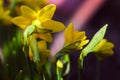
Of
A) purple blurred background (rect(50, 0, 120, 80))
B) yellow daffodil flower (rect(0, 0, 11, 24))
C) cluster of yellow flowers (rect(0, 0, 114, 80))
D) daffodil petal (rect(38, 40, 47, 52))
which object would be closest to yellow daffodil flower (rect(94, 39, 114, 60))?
cluster of yellow flowers (rect(0, 0, 114, 80))

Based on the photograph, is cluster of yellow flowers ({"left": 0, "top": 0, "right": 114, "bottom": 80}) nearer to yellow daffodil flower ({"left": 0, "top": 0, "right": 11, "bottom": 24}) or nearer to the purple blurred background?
yellow daffodil flower ({"left": 0, "top": 0, "right": 11, "bottom": 24})

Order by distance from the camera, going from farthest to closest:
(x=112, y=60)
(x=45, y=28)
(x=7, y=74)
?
(x=112, y=60) < (x=7, y=74) < (x=45, y=28)

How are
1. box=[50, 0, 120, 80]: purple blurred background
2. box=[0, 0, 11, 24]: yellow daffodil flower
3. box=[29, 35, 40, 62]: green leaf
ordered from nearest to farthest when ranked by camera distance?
box=[29, 35, 40, 62]: green leaf
box=[0, 0, 11, 24]: yellow daffodil flower
box=[50, 0, 120, 80]: purple blurred background

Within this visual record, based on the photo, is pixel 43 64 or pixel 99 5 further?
pixel 99 5

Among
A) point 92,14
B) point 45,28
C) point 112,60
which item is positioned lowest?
point 112,60

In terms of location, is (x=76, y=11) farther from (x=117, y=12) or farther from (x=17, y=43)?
(x=17, y=43)

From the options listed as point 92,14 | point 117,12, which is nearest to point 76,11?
point 92,14

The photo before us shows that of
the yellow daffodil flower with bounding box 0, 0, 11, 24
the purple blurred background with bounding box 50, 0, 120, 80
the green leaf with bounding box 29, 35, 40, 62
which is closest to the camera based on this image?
the green leaf with bounding box 29, 35, 40, 62

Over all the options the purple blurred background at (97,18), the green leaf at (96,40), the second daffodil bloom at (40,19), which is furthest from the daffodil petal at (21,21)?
the purple blurred background at (97,18)
